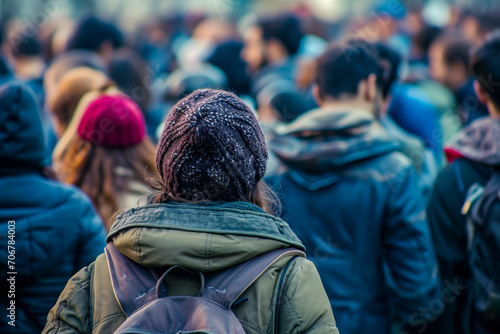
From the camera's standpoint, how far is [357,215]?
322cm

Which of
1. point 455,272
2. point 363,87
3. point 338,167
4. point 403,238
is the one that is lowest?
point 455,272

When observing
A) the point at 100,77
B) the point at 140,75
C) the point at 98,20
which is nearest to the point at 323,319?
the point at 100,77

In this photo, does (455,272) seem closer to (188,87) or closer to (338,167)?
(338,167)

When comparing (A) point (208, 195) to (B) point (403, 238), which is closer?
(A) point (208, 195)

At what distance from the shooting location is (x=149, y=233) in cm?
166

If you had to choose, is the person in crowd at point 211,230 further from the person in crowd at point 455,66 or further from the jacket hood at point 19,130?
the person in crowd at point 455,66

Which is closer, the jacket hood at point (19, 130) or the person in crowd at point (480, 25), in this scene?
the jacket hood at point (19, 130)

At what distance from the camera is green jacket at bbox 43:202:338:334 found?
165 centimetres

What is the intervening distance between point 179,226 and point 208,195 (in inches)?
7.3

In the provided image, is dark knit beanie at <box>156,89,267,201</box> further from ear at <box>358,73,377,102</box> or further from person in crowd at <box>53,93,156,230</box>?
ear at <box>358,73,377,102</box>

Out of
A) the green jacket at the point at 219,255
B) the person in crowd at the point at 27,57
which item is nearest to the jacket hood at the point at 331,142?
the green jacket at the point at 219,255

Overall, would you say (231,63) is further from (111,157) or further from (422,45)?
(111,157)

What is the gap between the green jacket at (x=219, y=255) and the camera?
1651mm

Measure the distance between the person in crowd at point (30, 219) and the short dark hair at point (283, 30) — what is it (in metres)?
5.20
